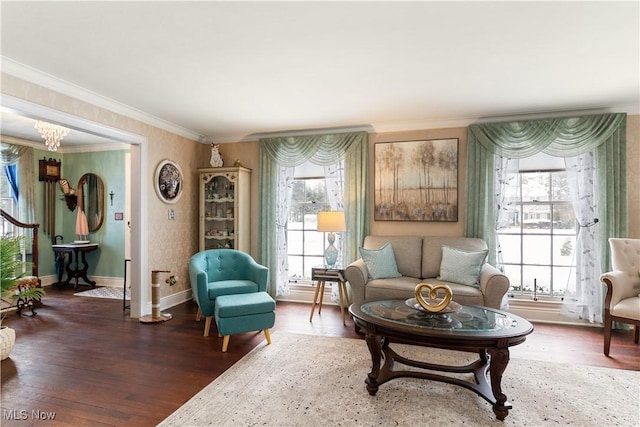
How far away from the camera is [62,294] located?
5410 millimetres

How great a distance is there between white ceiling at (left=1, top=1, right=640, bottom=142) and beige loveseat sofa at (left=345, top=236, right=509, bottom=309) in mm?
1607

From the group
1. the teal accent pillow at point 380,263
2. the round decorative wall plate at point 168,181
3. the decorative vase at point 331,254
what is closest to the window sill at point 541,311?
the teal accent pillow at point 380,263

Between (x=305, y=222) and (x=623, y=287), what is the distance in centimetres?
367

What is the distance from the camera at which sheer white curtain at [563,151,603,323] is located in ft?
12.8

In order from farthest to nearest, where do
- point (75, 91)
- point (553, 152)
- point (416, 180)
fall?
1. point (416, 180)
2. point (553, 152)
3. point (75, 91)

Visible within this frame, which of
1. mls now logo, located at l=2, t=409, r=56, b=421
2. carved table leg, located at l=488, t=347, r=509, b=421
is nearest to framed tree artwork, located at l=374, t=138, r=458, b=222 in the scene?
carved table leg, located at l=488, t=347, r=509, b=421

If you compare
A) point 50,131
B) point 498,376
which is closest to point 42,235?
point 50,131

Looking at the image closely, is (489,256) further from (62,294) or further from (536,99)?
(62,294)

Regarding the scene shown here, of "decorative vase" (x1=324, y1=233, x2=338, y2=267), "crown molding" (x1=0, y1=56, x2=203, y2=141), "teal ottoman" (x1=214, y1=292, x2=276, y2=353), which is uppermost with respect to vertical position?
"crown molding" (x1=0, y1=56, x2=203, y2=141)

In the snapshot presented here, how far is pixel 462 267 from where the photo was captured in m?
3.70

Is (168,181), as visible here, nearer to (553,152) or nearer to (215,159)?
(215,159)

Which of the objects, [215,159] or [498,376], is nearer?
[498,376]

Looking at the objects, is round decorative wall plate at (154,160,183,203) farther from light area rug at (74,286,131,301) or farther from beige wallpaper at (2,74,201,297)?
light area rug at (74,286,131,301)

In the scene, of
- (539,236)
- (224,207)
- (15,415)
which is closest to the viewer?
(15,415)
